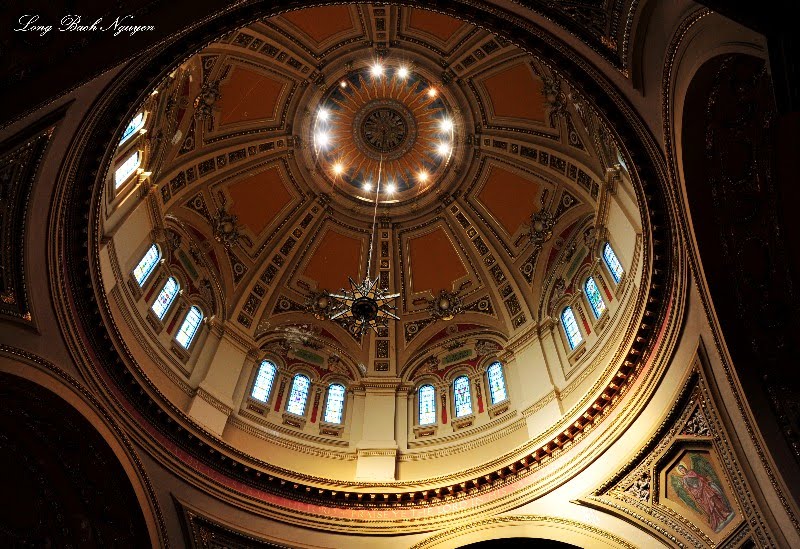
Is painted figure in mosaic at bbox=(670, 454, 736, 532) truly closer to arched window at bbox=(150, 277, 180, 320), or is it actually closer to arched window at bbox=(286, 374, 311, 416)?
arched window at bbox=(286, 374, 311, 416)

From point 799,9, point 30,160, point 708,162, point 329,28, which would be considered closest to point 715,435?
point 708,162

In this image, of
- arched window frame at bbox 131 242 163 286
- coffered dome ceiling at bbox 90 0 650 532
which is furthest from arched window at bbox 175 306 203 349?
arched window frame at bbox 131 242 163 286

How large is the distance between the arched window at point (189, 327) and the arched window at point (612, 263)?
10960 mm

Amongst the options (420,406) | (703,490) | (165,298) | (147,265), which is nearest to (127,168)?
(147,265)

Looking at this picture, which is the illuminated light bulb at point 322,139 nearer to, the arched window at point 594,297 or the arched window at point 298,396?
the arched window at point 298,396

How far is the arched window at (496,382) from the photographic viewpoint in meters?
17.2

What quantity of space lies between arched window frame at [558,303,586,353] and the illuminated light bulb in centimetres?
963

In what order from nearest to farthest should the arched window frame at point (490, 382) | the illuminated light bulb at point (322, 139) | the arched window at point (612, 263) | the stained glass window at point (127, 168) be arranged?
1. the stained glass window at point (127, 168)
2. the arched window at point (612, 263)
3. the arched window frame at point (490, 382)
4. the illuminated light bulb at point (322, 139)

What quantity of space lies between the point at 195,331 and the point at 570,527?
35.2 feet

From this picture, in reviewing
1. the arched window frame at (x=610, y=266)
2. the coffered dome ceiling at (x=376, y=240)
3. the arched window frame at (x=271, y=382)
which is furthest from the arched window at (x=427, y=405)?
the arched window frame at (x=610, y=266)

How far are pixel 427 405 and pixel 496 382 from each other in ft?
6.75

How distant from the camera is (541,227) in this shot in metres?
19.3

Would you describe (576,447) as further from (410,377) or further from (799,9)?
(799,9)

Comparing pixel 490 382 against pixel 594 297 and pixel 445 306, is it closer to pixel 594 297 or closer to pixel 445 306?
pixel 445 306
